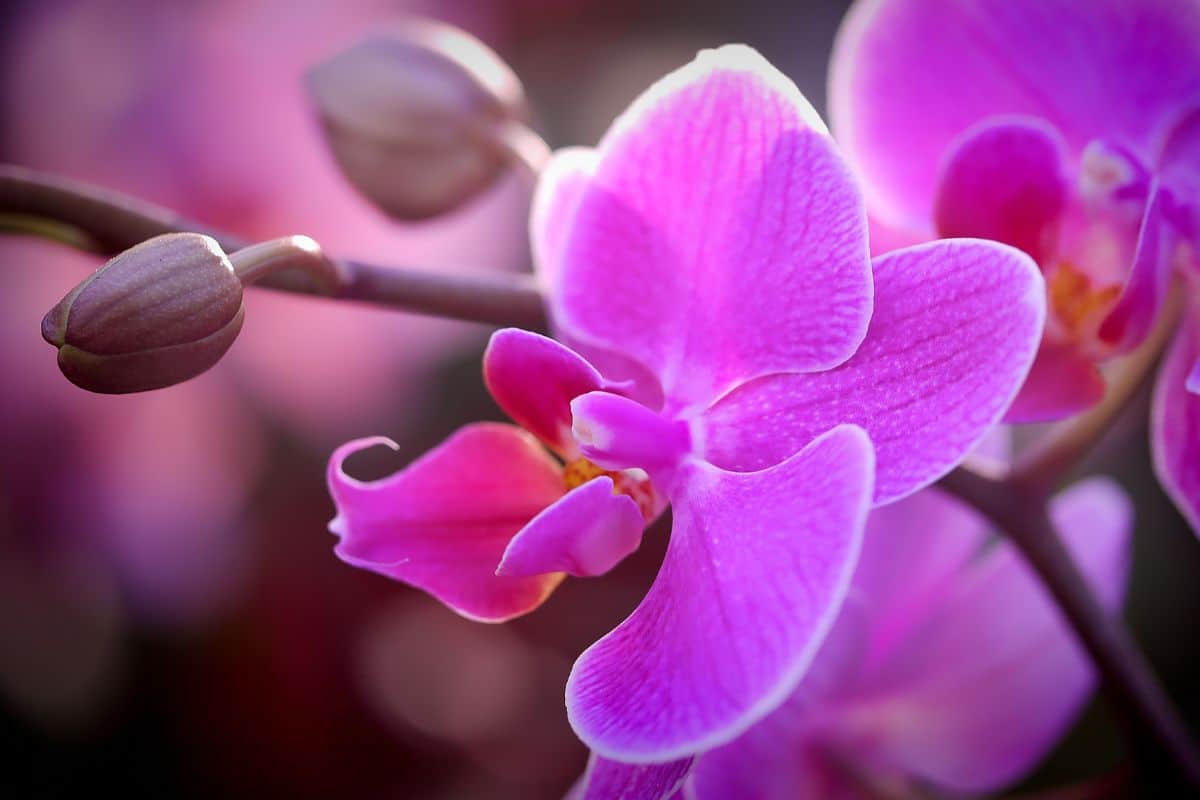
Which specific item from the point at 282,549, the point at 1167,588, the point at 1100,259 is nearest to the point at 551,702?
the point at 282,549


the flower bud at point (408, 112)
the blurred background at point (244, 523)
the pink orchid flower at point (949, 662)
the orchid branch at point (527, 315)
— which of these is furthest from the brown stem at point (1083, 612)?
the blurred background at point (244, 523)

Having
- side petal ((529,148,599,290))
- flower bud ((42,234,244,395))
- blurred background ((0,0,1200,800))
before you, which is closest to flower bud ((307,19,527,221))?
side petal ((529,148,599,290))

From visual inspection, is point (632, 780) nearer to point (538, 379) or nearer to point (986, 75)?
point (538, 379)

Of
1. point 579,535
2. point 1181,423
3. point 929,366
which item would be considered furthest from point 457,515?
point 1181,423

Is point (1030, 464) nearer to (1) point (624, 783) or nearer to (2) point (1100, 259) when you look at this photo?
(2) point (1100, 259)

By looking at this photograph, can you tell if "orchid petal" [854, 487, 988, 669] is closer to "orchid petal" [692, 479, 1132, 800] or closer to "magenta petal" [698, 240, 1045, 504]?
"orchid petal" [692, 479, 1132, 800]

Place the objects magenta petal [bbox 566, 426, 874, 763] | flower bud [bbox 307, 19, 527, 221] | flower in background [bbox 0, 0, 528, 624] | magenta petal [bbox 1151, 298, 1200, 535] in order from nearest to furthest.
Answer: magenta petal [bbox 566, 426, 874, 763] < magenta petal [bbox 1151, 298, 1200, 535] < flower bud [bbox 307, 19, 527, 221] < flower in background [bbox 0, 0, 528, 624]
